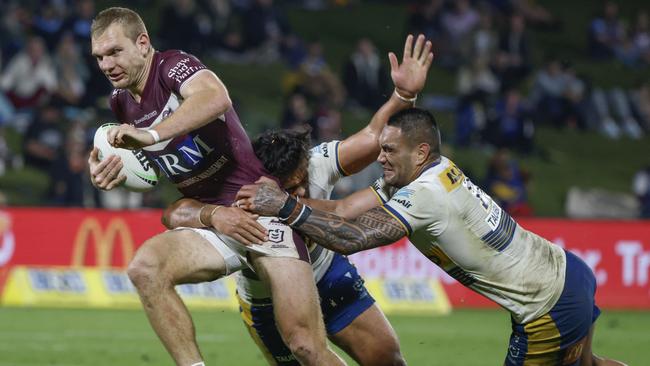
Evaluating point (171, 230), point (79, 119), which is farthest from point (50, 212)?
point (171, 230)

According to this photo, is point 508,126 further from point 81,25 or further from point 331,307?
point 331,307

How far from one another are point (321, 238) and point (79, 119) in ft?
36.9

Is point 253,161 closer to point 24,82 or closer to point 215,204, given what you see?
point 215,204

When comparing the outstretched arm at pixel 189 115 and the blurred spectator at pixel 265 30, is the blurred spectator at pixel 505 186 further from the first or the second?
the outstretched arm at pixel 189 115

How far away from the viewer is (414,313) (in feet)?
50.0

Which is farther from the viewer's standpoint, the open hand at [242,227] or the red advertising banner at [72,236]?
the red advertising banner at [72,236]

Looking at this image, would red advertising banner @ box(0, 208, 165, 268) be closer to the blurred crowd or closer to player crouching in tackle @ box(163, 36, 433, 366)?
the blurred crowd

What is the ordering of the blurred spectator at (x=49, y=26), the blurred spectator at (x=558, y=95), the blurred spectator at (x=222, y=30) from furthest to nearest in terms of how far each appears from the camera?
the blurred spectator at (x=558, y=95)
the blurred spectator at (x=222, y=30)
the blurred spectator at (x=49, y=26)

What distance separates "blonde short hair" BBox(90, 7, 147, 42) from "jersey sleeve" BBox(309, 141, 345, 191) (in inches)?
58.8

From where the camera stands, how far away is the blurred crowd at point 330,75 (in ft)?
58.4

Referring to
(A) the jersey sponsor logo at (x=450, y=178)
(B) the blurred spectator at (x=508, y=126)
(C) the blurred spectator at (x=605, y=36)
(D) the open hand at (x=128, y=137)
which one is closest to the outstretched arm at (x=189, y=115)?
(D) the open hand at (x=128, y=137)

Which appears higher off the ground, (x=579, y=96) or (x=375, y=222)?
(x=375, y=222)

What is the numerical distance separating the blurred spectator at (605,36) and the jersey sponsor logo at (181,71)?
1902cm

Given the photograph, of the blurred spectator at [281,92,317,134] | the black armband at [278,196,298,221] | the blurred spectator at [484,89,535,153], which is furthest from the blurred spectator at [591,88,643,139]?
the black armband at [278,196,298,221]
